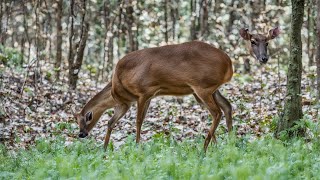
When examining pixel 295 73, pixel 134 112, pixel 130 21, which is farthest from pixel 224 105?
pixel 130 21

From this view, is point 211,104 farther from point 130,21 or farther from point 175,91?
point 130,21

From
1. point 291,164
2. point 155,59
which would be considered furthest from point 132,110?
point 291,164

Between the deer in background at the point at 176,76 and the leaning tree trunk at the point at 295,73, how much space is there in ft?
3.17

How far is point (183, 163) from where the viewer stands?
21.9 ft

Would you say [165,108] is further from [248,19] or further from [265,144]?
[248,19]

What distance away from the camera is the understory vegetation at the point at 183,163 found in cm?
600

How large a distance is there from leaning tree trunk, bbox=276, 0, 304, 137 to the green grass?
0.57 metres

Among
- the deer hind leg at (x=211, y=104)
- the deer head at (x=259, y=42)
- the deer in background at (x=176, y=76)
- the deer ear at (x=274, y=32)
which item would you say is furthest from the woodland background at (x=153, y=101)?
the deer ear at (x=274, y=32)

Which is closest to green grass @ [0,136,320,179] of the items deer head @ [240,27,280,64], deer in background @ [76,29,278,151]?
deer in background @ [76,29,278,151]

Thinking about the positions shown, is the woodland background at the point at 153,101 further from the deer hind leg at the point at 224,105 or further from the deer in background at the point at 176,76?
the deer in background at the point at 176,76

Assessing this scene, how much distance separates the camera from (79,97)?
47.3 ft

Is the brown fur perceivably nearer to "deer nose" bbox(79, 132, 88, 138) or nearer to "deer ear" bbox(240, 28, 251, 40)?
"deer nose" bbox(79, 132, 88, 138)

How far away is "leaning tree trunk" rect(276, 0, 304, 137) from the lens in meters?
8.67

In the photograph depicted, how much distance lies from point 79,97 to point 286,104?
6713mm
